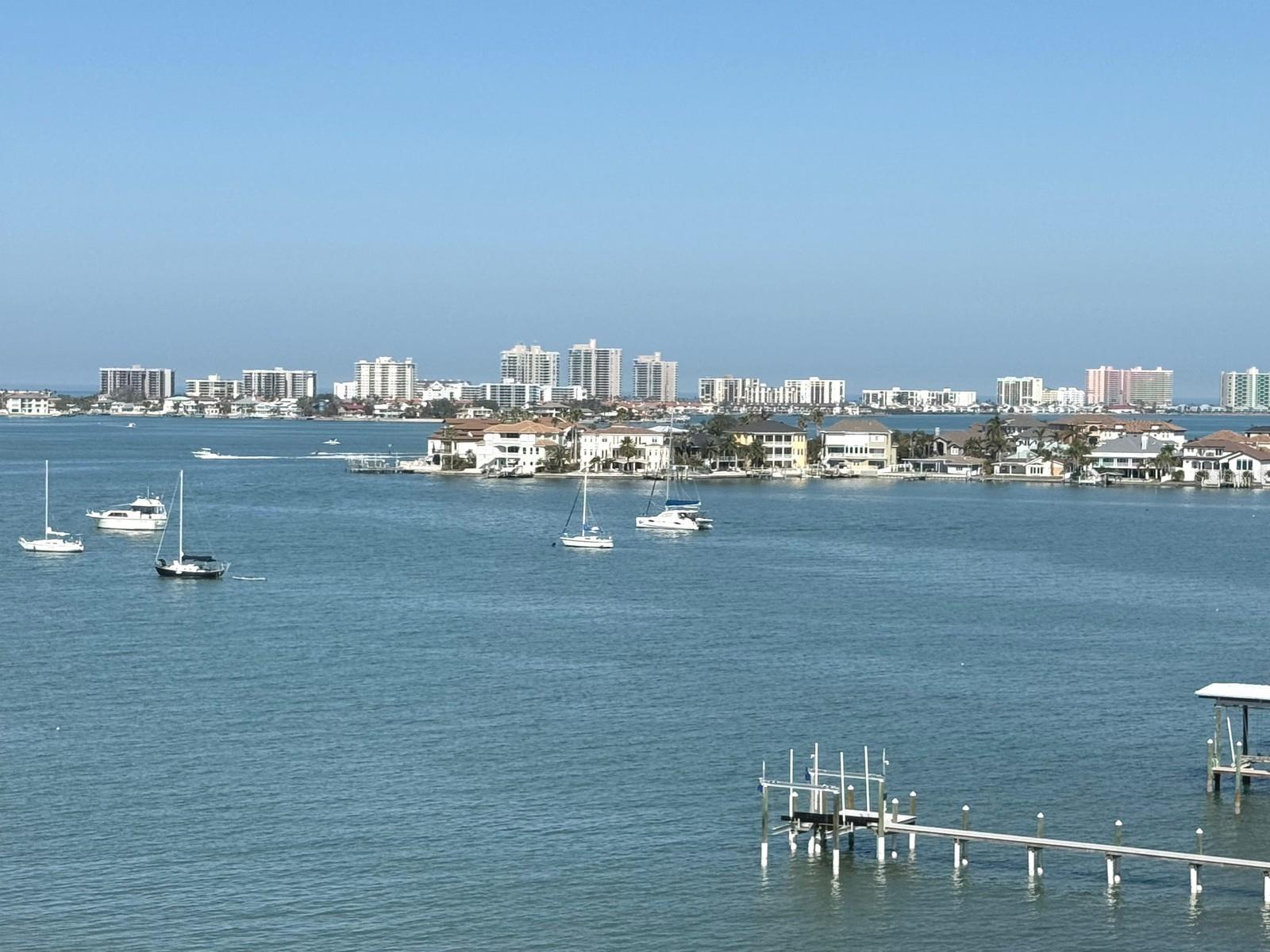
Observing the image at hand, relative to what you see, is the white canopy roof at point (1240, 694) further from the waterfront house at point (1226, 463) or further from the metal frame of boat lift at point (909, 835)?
the waterfront house at point (1226, 463)

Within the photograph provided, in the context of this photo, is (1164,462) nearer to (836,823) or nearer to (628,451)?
(628,451)

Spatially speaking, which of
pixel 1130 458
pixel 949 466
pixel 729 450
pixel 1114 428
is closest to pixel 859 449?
pixel 949 466

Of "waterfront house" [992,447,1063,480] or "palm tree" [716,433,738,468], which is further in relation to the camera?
"palm tree" [716,433,738,468]

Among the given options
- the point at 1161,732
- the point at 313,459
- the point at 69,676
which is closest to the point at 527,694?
the point at 69,676

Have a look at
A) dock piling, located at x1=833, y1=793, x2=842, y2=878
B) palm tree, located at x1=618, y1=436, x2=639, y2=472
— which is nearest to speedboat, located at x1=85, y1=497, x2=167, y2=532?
palm tree, located at x1=618, y1=436, x2=639, y2=472

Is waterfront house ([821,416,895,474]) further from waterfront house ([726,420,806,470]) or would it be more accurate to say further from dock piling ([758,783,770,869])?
dock piling ([758,783,770,869])

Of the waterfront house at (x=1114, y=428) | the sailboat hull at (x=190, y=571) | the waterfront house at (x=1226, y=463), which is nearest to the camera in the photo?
the sailboat hull at (x=190, y=571)

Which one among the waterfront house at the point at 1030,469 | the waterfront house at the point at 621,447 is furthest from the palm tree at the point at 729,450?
the waterfront house at the point at 1030,469
